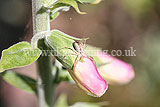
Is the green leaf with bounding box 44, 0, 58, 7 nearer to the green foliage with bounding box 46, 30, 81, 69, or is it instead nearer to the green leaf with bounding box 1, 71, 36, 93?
the green foliage with bounding box 46, 30, 81, 69

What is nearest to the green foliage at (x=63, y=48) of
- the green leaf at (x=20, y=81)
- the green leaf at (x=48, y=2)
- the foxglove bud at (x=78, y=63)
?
the foxglove bud at (x=78, y=63)

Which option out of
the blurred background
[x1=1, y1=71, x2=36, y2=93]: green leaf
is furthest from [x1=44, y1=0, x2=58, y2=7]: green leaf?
the blurred background

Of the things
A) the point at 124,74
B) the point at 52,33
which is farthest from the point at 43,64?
the point at 124,74

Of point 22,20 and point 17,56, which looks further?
point 22,20

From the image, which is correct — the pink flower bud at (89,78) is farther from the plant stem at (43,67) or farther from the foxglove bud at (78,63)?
the plant stem at (43,67)

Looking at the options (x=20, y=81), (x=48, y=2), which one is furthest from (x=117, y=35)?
(x=48, y=2)

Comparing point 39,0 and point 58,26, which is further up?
point 58,26

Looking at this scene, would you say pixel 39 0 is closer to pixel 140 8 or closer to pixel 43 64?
pixel 43 64
